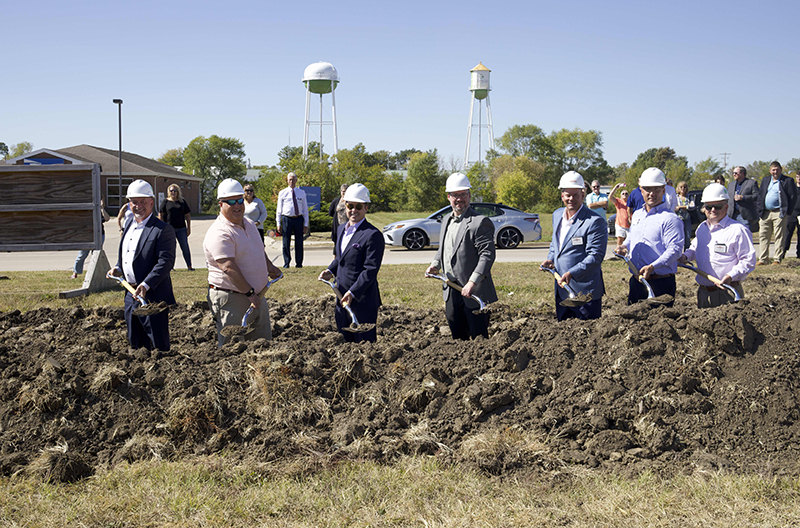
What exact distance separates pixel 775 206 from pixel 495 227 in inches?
297

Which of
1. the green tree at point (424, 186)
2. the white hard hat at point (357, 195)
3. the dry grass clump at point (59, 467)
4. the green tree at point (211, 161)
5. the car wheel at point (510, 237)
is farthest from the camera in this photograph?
the green tree at point (211, 161)

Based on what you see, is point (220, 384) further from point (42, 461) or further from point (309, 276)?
point (309, 276)

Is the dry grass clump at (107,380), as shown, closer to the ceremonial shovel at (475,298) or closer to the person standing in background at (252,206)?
the ceremonial shovel at (475,298)

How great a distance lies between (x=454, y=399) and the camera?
4.39 m

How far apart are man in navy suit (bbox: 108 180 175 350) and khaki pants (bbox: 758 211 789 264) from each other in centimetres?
1142

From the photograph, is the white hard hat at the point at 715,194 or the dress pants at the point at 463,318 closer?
the dress pants at the point at 463,318

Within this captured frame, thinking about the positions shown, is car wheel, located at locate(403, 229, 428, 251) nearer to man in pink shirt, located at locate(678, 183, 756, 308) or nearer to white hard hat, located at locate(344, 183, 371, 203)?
man in pink shirt, located at locate(678, 183, 756, 308)

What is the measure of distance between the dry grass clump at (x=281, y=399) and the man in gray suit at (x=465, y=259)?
5.24 feet

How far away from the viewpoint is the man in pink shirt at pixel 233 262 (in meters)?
4.95

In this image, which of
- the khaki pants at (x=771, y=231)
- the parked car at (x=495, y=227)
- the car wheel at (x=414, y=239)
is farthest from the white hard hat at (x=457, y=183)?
the car wheel at (x=414, y=239)

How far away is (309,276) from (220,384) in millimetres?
6869

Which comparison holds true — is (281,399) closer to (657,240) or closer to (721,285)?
(657,240)

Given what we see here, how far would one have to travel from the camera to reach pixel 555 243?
18.7 ft

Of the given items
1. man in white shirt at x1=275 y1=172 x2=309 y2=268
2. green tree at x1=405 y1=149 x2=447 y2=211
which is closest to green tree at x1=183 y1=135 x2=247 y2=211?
green tree at x1=405 y1=149 x2=447 y2=211
